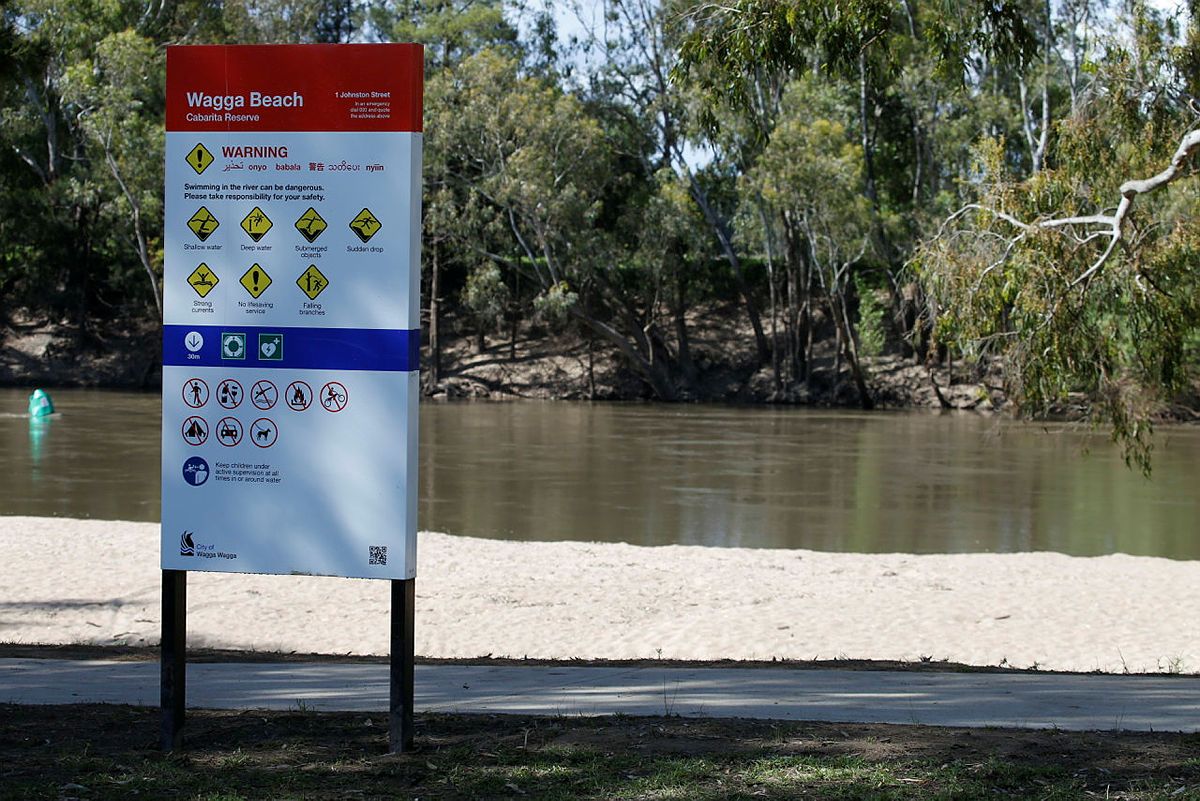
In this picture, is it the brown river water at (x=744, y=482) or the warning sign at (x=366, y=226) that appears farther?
the brown river water at (x=744, y=482)

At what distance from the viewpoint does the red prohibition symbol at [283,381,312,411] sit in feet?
15.4

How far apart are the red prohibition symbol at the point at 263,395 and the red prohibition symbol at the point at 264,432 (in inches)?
1.9

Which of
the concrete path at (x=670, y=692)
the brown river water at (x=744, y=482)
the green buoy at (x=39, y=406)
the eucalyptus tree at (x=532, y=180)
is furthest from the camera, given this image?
the eucalyptus tree at (x=532, y=180)

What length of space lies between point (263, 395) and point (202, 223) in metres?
0.64

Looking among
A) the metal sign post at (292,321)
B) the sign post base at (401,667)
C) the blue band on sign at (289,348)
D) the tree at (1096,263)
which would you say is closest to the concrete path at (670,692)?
the sign post base at (401,667)

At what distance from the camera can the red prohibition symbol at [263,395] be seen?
4742 mm

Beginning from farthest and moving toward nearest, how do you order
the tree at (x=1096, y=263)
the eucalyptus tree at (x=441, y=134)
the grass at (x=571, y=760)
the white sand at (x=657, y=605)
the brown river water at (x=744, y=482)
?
the eucalyptus tree at (x=441, y=134), the brown river water at (x=744, y=482), the tree at (x=1096, y=263), the white sand at (x=657, y=605), the grass at (x=571, y=760)

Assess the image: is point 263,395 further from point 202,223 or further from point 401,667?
point 401,667

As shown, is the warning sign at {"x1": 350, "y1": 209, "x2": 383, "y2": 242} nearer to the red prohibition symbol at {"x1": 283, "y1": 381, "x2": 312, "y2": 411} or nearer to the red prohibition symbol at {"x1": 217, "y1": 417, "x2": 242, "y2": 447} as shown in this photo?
the red prohibition symbol at {"x1": 283, "y1": 381, "x2": 312, "y2": 411}

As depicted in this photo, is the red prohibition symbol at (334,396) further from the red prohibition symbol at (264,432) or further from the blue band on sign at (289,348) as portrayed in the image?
the red prohibition symbol at (264,432)

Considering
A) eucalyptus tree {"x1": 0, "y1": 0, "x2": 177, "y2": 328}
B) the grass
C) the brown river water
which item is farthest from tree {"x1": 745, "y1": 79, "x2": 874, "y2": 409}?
the grass

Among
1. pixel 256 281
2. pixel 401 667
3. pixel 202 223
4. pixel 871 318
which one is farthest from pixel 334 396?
pixel 871 318

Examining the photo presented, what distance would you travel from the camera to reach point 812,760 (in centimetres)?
453

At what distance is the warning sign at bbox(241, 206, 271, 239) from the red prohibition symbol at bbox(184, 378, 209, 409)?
529 millimetres
